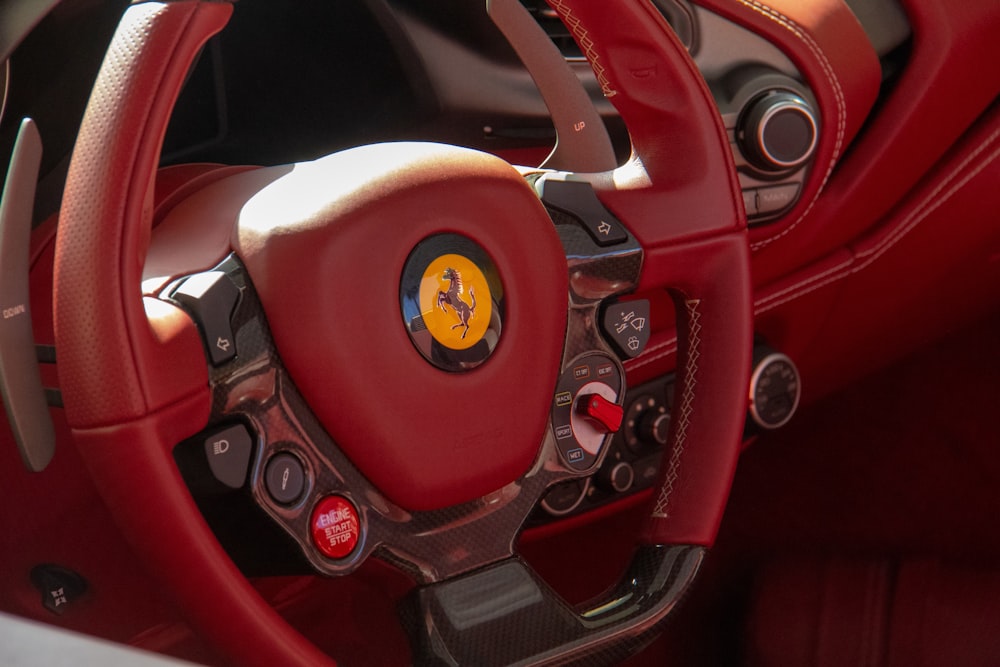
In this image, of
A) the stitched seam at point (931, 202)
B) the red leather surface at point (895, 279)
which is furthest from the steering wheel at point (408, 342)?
the stitched seam at point (931, 202)

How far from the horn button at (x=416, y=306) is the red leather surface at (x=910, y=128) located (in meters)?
0.47

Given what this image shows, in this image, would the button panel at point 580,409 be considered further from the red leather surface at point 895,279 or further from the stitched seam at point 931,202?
the stitched seam at point 931,202

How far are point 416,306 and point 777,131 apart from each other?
54cm

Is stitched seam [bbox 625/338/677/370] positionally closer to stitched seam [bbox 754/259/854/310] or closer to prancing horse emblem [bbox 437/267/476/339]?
stitched seam [bbox 754/259/854/310]

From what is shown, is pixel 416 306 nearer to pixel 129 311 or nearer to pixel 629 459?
pixel 129 311

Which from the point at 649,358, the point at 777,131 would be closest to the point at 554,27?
the point at 777,131

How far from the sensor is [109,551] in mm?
1098

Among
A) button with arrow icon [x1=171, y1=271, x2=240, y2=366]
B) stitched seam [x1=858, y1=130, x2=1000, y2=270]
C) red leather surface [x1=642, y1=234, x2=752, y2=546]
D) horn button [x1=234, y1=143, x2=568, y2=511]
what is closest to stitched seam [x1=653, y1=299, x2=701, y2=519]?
red leather surface [x1=642, y1=234, x2=752, y2=546]

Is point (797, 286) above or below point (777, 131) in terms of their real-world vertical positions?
below

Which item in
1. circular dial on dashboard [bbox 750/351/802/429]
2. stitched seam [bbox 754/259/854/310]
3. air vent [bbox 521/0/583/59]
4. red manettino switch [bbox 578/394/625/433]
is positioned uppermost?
air vent [bbox 521/0/583/59]

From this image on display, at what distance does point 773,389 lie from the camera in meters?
1.35

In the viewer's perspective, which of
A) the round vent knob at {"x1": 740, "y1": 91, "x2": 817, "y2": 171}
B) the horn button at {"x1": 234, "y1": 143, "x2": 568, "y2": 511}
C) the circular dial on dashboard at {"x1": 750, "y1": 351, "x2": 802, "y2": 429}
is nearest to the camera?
the horn button at {"x1": 234, "y1": 143, "x2": 568, "y2": 511}

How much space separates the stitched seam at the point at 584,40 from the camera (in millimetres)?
919

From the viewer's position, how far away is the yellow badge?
809mm
